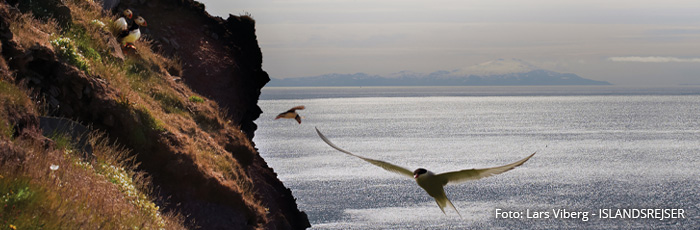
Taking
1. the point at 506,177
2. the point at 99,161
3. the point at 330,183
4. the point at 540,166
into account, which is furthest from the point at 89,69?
the point at 540,166

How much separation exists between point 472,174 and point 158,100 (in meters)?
18.4

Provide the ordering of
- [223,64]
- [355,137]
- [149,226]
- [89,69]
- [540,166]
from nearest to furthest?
1. [149,226]
2. [89,69]
3. [223,64]
4. [540,166]
5. [355,137]

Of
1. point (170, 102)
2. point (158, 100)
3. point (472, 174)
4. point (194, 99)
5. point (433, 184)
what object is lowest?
point (194, 99)

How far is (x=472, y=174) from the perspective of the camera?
495 cm

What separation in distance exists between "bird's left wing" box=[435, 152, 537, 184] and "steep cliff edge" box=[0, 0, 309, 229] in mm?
7024

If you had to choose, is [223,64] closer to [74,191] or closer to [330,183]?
[74,191]

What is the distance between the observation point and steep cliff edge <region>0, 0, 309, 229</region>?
1619cm

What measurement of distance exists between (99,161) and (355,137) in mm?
177596

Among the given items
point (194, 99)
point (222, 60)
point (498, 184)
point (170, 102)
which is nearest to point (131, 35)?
point (170, 102)

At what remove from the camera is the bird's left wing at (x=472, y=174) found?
4620 mm

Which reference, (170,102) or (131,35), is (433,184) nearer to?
(170,102)

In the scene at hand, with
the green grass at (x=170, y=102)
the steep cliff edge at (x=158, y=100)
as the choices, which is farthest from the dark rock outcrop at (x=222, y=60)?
the green grass at (x=170, y=102)

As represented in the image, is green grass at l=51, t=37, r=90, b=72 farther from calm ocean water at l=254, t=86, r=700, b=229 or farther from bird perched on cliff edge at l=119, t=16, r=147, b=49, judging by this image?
calm ocean water at l=254, t=86, r=700, b=229

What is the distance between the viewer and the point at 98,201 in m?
10.1
